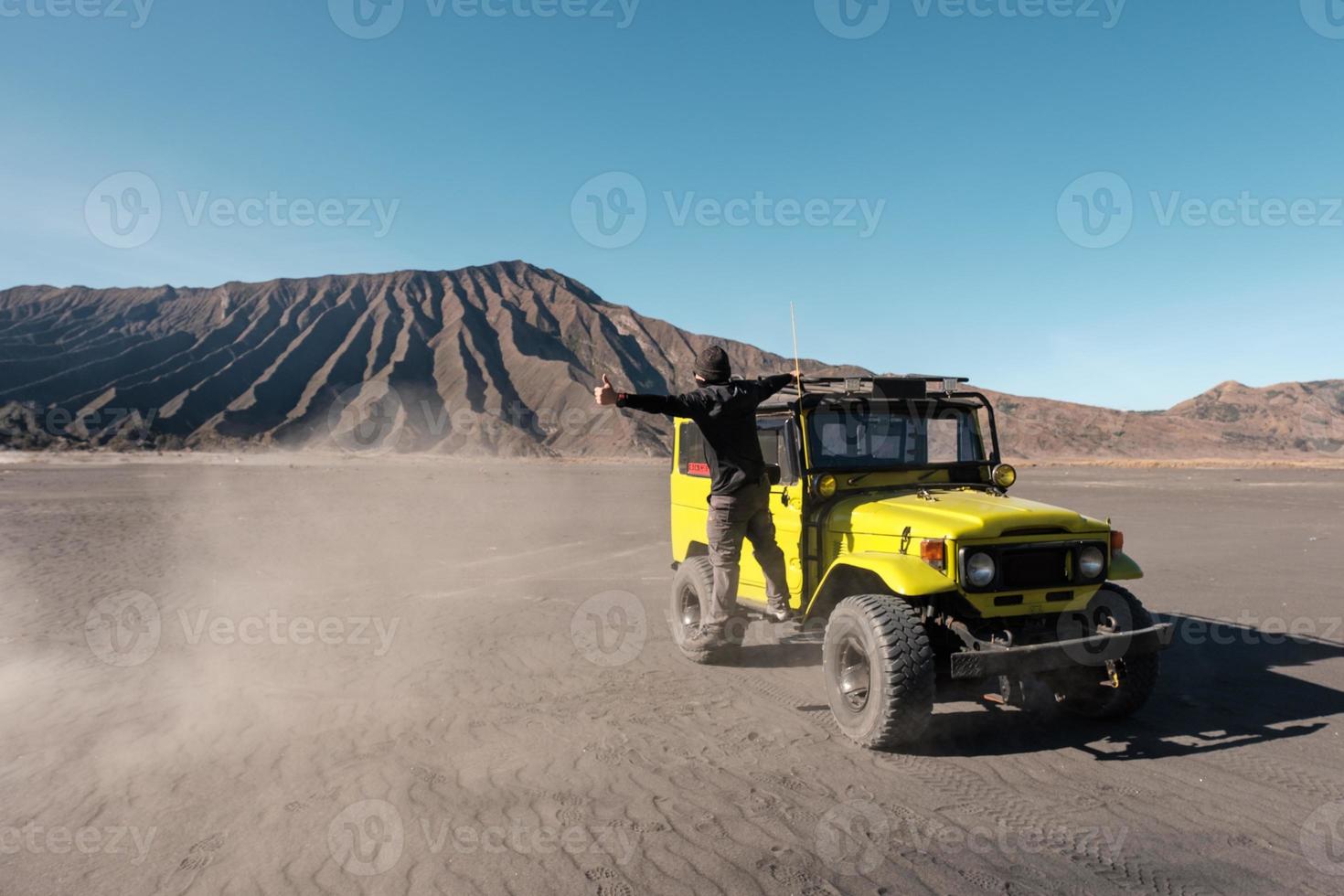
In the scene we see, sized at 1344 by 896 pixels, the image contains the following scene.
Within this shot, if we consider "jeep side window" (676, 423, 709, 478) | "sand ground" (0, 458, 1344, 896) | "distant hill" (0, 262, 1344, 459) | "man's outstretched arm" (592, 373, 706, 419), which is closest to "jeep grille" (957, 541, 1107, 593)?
"sand ground" (0, 458, 1344, 896)

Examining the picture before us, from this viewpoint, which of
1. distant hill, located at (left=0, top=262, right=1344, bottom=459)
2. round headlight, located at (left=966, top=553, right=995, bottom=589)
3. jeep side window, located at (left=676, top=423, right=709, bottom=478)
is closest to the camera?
round headlight, located at (left=966, top=553, right=995, bottom=589)

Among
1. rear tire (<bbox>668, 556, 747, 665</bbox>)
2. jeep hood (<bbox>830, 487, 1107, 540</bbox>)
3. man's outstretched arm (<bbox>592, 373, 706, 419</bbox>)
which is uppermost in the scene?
man's outstretched arm (<bbox>592, 373, 706, 419</bbox>)

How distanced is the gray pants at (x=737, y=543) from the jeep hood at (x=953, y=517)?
0.57 metres

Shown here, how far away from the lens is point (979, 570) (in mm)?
5320

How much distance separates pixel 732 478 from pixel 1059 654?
2.55 meters

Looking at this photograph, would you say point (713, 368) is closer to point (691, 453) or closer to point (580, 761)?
point (691, 453)

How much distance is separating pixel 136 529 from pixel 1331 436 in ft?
403

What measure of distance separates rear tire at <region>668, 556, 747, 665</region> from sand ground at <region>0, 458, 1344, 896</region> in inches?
9.3

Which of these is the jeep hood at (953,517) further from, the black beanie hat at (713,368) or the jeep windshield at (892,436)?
the black beanie hat at (713,368)

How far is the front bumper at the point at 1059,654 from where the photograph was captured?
502 cm

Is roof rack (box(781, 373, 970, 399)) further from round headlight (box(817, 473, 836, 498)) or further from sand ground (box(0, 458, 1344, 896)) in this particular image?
sand ground (box(0, 458, 1344, 896))

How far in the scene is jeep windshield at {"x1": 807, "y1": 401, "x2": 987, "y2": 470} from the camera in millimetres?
6672

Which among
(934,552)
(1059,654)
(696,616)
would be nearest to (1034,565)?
(1059,654)

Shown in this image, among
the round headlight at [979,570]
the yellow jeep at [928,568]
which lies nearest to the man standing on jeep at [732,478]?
the yellow jeep at [928,568]
